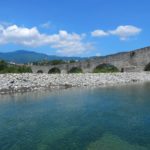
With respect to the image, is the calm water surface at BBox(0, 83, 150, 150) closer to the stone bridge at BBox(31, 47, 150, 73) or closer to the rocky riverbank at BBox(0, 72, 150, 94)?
the rocky riverbank at BBox(0, 72, 150, 94)

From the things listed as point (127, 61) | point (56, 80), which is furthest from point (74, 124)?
point (127, 61)

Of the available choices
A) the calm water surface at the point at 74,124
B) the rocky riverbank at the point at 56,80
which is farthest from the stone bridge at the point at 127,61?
the calm water surface at the point at 74,124

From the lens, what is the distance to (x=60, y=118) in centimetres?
1338

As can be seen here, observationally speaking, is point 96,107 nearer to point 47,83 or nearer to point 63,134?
point 63,134

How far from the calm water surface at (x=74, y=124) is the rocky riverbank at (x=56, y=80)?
4.75 meters

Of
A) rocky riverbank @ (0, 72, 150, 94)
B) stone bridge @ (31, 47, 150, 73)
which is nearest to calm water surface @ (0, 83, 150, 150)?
rocky riverbank @ (0, 72, 150, 94)

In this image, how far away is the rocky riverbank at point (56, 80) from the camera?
23.7 m

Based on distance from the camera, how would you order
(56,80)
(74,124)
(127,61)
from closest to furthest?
(74,124)
(56,80)
(127,61)

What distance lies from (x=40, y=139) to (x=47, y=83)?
53.5ft

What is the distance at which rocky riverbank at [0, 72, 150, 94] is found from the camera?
23.7 metres

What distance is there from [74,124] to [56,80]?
16120 mm

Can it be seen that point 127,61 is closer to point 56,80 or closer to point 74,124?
point 56,80

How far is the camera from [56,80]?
92.5 ft

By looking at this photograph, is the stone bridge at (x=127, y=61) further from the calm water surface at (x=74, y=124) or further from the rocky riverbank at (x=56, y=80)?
the calm water surface at (x=74, y=124)
